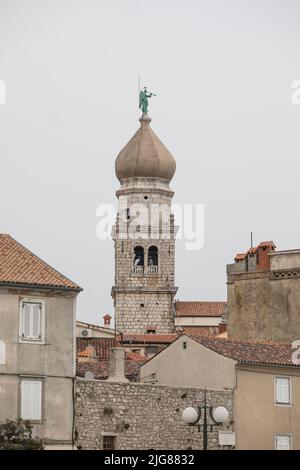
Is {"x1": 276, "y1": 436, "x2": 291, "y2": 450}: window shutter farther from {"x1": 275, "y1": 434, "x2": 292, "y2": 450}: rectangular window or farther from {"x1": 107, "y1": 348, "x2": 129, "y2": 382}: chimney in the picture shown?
{"x1": 107, "y1": 348, "x2": 129, "y2": 382}: chimney

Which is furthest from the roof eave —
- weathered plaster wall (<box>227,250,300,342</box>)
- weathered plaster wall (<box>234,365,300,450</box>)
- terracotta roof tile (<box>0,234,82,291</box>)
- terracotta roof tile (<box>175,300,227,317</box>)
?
terracotta roof tile (<box>175,300,227,317</box>)

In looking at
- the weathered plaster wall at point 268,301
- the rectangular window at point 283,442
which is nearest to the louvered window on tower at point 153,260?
the weathered plaster wall at point 268,301

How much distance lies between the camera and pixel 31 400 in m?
65.6

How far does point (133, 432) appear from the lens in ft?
223

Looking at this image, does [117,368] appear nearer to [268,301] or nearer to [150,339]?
[268,301]

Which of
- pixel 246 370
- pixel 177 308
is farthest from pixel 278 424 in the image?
pixel 177 308

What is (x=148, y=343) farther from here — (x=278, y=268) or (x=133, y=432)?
(x=133, y=432)

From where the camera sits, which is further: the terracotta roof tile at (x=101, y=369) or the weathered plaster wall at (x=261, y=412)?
the terracotta roof tile at (x=101, y=369)

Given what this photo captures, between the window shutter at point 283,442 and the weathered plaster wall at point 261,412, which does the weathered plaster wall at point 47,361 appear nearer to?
the weathered plaster wall at point 261,412

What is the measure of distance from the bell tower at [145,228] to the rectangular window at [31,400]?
319 ft

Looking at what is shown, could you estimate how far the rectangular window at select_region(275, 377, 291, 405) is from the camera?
72.1 metres

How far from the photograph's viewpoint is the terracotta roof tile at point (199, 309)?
16275 centimetres
